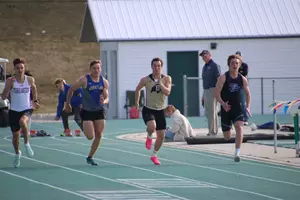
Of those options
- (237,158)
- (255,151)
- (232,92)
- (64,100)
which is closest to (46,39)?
(64,100)

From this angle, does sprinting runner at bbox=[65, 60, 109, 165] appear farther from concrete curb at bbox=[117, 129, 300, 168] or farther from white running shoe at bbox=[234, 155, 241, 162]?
concrete curb at bbox=[117, 129, 300, 168]

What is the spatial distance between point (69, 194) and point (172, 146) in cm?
926

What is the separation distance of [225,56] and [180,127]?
1629cm

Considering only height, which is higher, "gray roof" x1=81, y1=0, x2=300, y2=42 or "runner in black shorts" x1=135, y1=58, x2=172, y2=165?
"gray roof" x1=81, y1=0, x2=300, y2=42

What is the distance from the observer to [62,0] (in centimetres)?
6088

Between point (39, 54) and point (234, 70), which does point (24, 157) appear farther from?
point (39, 54)

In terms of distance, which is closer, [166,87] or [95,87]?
[95,87]

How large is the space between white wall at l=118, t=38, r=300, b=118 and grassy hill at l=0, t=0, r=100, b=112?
1627cm

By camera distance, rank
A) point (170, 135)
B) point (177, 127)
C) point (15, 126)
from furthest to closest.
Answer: point (170, 135)
point (177, 127)
point (15, 126)

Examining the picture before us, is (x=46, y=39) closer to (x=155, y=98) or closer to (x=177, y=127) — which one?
(x=177, y=127)

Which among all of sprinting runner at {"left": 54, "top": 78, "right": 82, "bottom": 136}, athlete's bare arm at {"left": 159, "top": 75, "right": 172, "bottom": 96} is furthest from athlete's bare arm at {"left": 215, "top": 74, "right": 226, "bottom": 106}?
sprinting runner at {"left": 54, "top": 78, "right": 82, "bottom": 136}

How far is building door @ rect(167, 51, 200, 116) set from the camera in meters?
39.0

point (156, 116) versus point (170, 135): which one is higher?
point (156, 116)

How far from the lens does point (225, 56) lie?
132ft
